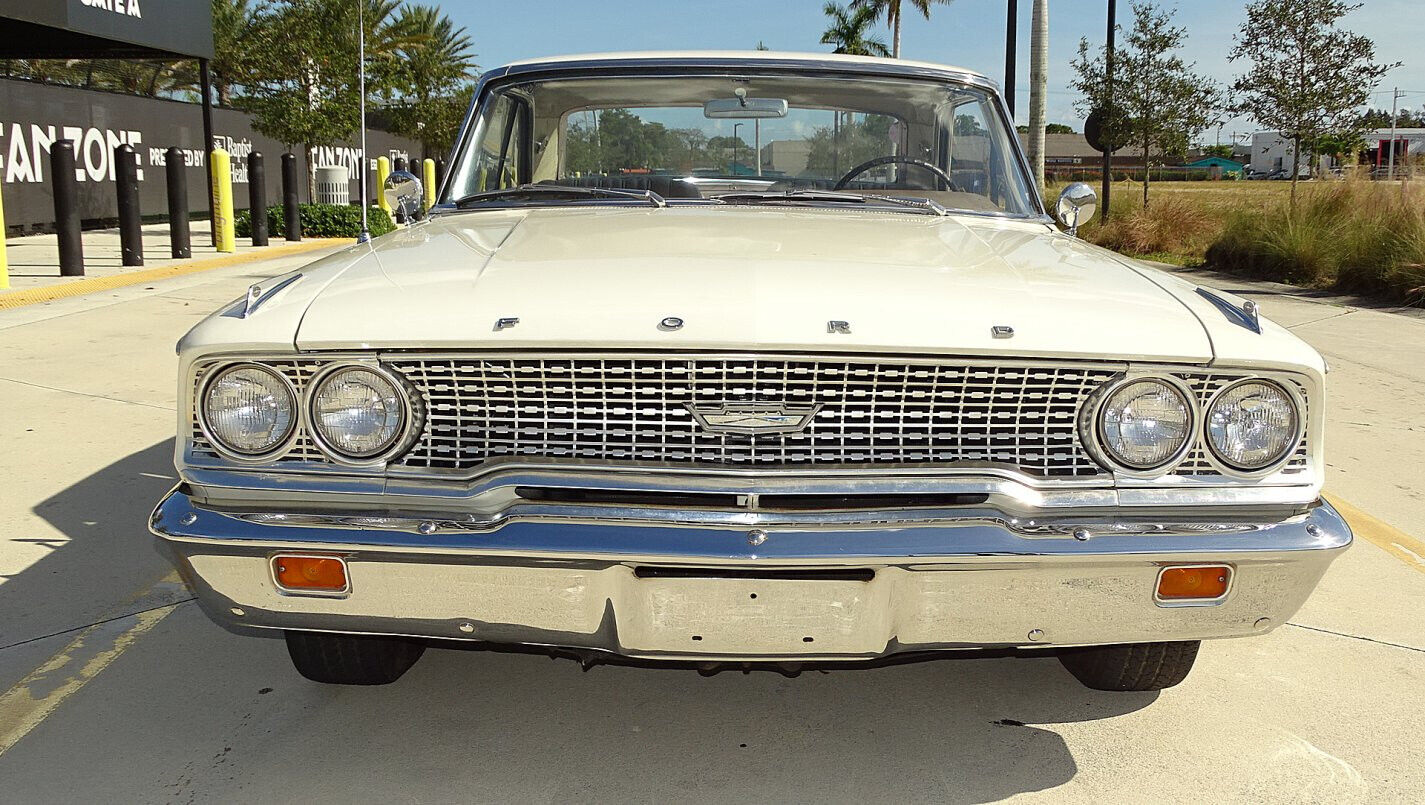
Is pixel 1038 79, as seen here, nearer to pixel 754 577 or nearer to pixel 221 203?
pixel 221 203

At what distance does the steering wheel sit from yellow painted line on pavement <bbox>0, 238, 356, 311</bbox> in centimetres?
832

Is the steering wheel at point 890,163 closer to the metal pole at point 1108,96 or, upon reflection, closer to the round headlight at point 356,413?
the round headlight at point 356,413

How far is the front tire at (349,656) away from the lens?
2771 mm

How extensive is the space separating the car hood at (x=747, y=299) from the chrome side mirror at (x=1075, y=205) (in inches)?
41.1

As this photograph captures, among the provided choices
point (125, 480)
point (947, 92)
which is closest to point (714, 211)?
point (947, 92)

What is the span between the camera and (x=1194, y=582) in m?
2.23

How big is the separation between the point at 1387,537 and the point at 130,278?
11.1 metres

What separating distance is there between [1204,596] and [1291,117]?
17821 millimetres

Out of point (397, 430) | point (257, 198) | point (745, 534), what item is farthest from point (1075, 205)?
point (257, 198)

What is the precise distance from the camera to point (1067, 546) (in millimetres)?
2168

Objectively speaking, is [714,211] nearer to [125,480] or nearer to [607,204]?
[607,204]

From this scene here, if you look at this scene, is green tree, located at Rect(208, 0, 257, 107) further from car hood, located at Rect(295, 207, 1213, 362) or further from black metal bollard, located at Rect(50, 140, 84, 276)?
car hood, located at Rect(295, 207, 1213, 362)

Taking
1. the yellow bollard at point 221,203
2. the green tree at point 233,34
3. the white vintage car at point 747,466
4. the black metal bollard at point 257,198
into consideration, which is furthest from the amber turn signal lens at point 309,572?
the green tree at point 233,34

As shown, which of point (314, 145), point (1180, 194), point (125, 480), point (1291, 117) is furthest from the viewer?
point (314, 145)
